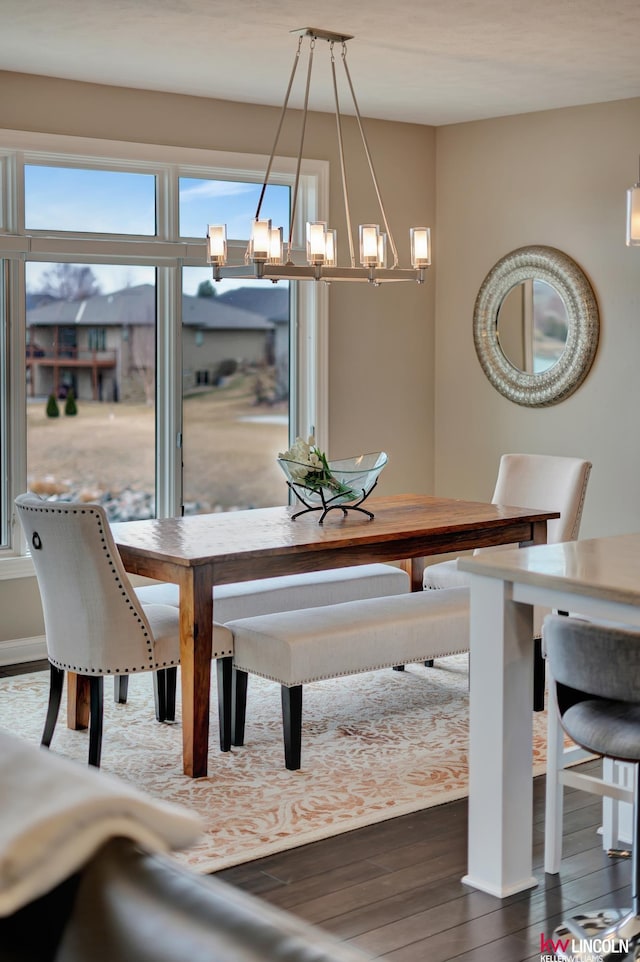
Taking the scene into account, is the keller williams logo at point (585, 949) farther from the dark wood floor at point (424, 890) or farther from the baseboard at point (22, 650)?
the baseboard at point (22, 650)

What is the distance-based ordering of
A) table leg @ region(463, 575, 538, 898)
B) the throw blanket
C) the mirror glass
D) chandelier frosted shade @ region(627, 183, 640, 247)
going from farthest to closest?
the mirror glass → chandelier frosted shade @ region(627, 183, 640, 247) → table leg @ region(463, 575, 538, 898) → the throw blanket

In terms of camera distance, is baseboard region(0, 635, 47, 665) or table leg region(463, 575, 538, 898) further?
baseboard region(0, 635, 47, 665)

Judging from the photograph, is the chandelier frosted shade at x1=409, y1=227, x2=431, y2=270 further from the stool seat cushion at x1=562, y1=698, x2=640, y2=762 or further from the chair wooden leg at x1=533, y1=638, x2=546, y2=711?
the stool seat cushion at x1=562, y1=698, x2=640, y2=762

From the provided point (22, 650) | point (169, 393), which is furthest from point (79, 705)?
point (169, 393)

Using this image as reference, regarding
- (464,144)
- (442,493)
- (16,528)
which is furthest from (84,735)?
(464,144)

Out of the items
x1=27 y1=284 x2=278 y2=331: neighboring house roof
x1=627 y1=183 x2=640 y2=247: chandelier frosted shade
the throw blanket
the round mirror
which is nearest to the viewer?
the throw blanket

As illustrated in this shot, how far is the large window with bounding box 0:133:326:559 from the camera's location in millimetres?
5559

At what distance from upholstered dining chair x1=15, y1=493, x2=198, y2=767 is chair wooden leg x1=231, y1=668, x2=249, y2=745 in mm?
342

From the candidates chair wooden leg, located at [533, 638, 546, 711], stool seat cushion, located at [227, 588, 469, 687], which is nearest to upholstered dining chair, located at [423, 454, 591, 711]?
chair wooden leg, located at [533, 638, 546, 711]

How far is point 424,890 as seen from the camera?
3.09m

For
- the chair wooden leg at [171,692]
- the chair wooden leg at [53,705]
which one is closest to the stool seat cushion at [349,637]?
the chair wooden leg at [171,692]

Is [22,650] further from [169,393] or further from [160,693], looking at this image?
[169,393]

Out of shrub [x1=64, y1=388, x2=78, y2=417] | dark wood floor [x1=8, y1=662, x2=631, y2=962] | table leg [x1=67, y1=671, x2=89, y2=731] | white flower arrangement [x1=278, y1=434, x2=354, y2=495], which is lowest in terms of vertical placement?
dark wood floor [x1=8, y1=662, x2=631, y2=962]

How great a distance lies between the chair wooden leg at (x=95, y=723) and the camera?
3.91 metres
